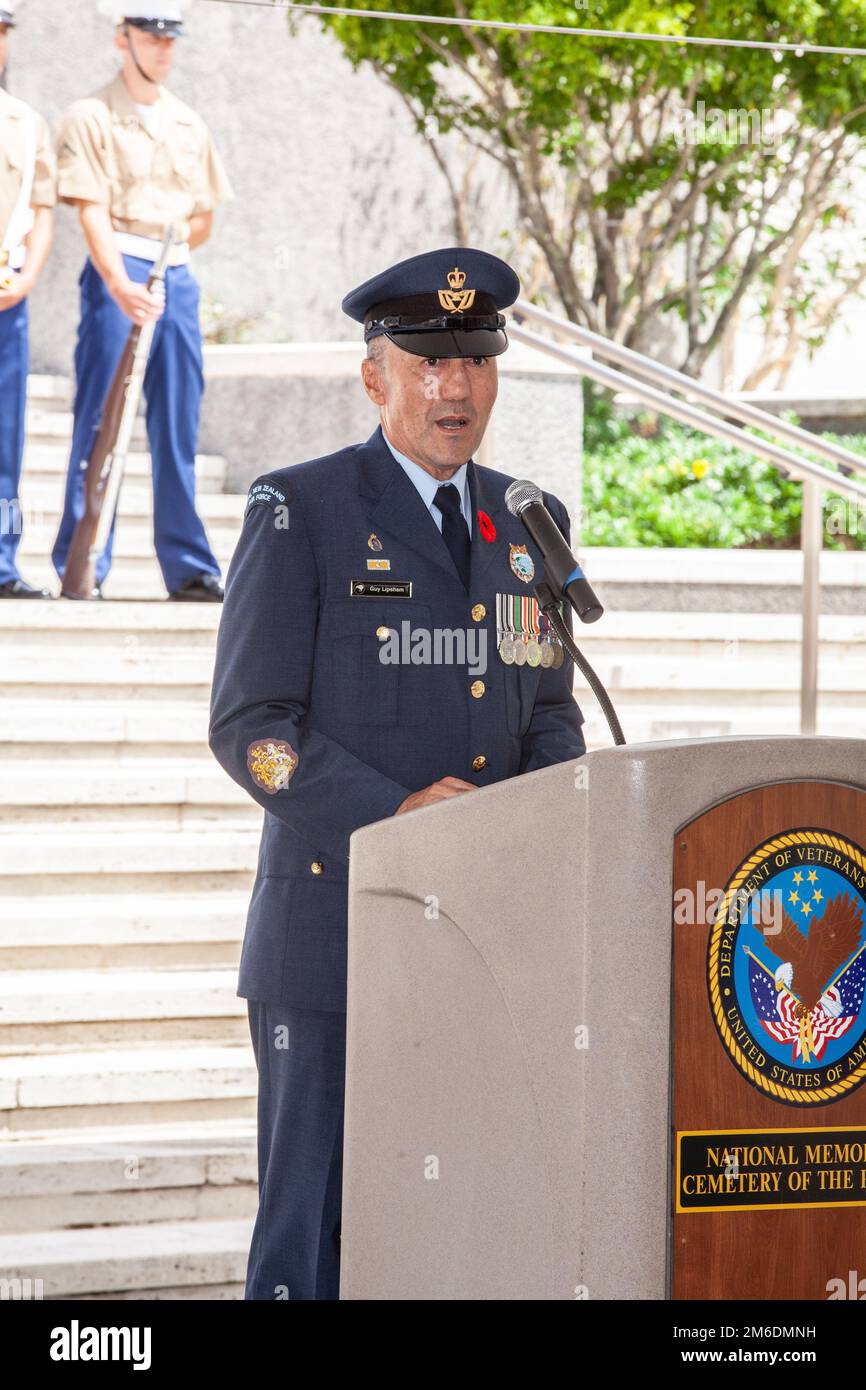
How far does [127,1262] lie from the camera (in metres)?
3.41

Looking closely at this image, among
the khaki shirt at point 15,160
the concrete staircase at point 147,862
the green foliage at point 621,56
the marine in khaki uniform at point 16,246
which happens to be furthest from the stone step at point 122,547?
the green foliage at point 621,56

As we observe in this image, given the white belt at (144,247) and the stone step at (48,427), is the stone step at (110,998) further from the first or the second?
the stone step at (48,427)

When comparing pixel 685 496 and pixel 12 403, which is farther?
pixel 685 496

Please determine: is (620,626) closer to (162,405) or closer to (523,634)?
(162,405)

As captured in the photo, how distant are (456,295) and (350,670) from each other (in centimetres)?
50

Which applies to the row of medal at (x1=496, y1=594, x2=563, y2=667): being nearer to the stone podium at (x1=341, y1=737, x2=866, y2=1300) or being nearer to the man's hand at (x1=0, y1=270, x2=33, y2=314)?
the stone podium at (x1=341, y1=737, x2=866, y2=1300)

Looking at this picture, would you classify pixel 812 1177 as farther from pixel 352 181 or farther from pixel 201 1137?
pixel 352 181

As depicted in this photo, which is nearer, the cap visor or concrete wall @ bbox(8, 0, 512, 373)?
the cap visor

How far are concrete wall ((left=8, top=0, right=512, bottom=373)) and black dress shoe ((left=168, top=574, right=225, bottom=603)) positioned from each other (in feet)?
13.6

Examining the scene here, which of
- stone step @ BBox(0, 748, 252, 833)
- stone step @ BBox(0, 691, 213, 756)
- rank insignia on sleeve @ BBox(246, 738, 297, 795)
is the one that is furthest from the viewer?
stone step @ BBox(0, 691, 213, 756)

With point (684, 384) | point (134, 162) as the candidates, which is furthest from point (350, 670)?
point (134, 162)

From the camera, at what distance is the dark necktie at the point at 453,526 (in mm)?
2305

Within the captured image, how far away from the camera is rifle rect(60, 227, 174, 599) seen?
609cm

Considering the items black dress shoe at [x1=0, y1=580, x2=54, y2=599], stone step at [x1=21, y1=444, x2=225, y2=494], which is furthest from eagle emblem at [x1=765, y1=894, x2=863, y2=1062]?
stone step at [x1=21, y1=444, x2=225, y2=494]
